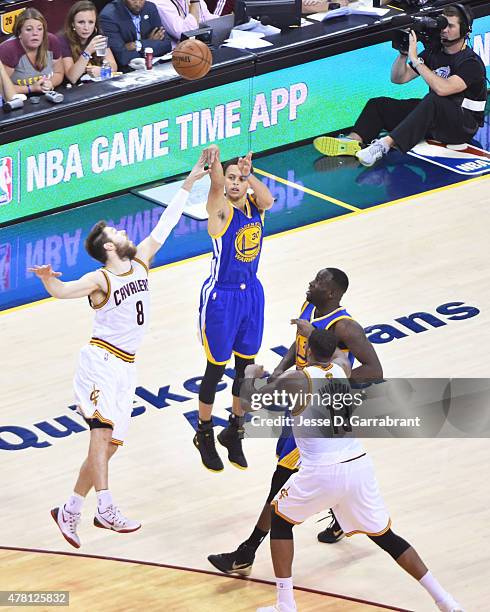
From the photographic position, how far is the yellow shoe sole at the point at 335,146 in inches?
566

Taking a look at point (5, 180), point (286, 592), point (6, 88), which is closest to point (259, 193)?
point (286, 592)

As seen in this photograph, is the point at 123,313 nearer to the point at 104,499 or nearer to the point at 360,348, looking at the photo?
the point at 104,499

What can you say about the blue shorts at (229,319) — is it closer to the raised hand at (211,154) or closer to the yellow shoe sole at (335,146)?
the raised hand at (211,154)

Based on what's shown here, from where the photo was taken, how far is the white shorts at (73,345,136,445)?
27.6ft

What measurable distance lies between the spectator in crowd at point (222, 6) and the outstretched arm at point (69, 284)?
737cm

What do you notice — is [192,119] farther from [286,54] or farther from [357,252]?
[357,252]

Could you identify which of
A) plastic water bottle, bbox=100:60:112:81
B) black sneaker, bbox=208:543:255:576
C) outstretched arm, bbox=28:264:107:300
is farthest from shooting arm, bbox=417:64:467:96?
black sneaker, bbox=208:543:255:576

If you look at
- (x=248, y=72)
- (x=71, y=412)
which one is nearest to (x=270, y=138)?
(x=248, y=72)

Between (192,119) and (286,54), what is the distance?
1.16m

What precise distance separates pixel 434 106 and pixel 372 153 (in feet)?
2.45

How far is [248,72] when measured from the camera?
45.3ft

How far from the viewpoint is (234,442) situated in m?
9.30

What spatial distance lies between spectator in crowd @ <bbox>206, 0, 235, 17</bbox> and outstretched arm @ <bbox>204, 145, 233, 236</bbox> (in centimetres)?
667

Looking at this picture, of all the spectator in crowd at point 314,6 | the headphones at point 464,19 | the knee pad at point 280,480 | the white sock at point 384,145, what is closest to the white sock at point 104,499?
the knee pad at point 280,480
